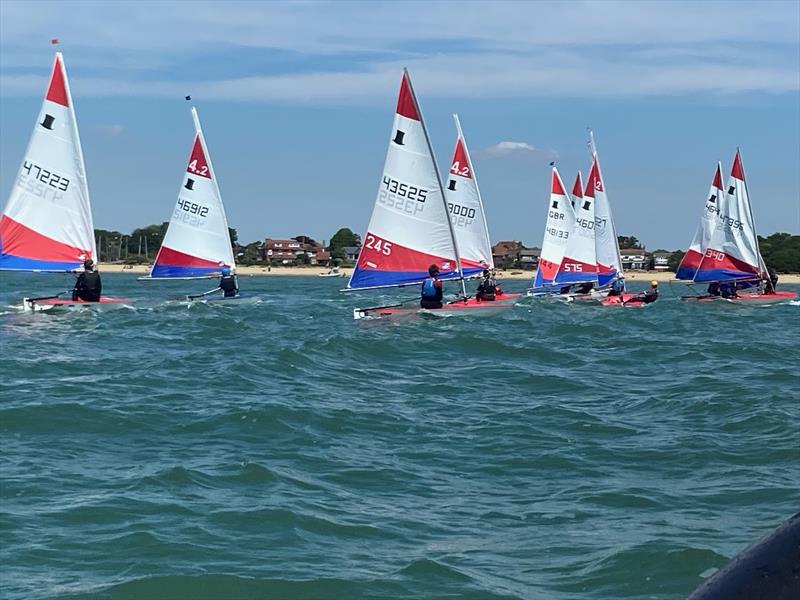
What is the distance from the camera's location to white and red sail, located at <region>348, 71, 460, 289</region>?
27.5 meters

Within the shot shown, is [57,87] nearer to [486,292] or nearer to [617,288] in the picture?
[486,292]

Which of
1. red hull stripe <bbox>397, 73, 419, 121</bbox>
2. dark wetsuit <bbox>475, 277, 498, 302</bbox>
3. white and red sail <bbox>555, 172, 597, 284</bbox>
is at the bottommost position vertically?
dark wetsuit <bbox>475, 277, 498, 302</bbox>

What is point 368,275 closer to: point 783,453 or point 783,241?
point 783,453

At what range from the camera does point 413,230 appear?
27.8 meters

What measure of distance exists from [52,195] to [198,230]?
236 inches

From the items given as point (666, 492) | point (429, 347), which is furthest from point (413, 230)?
point (666, 492)

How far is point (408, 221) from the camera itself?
27828 mm

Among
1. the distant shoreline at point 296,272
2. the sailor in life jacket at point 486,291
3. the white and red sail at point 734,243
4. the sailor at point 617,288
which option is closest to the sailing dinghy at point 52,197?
the sailor in life jacket at point 486,291

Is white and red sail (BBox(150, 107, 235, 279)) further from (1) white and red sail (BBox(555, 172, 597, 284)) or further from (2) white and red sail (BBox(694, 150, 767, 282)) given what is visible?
(2) white and red sail (BBox(694, 150, 767, 282))

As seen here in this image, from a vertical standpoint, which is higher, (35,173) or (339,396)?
(35,173)

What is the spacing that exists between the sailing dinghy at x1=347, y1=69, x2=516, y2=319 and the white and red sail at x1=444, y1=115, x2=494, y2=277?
15.8 ft

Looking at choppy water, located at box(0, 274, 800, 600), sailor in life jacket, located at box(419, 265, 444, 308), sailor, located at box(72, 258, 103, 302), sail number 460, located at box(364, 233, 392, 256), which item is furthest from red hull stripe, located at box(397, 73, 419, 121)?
choppy water, located at box(0, 274, 800, 600)

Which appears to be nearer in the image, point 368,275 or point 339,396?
point 339,396

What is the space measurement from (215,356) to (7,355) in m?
3.40
